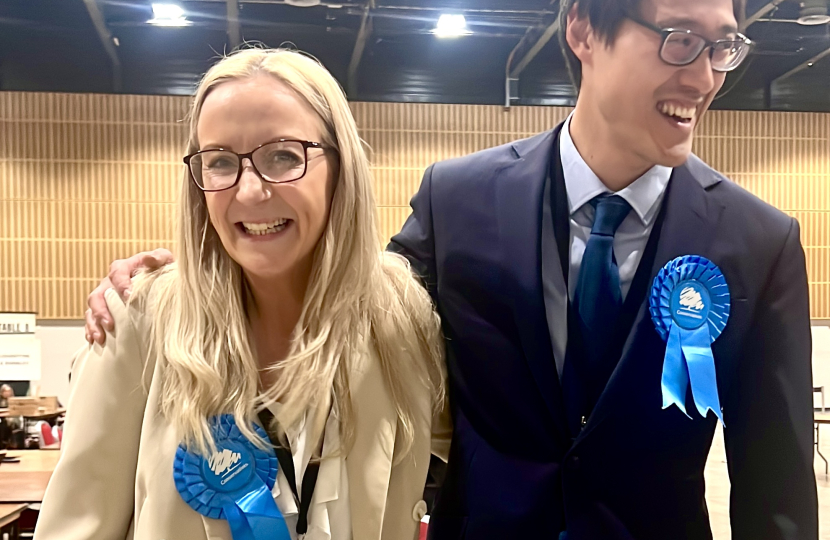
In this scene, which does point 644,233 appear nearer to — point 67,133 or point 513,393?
point 513,393

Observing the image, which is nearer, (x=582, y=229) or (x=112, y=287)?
(x=582, y=229)

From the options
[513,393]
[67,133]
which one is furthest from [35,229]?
[513,393]

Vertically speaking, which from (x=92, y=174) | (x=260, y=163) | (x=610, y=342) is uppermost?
(x=92, y=174)

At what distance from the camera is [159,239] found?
10570 millimetres

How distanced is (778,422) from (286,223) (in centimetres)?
104

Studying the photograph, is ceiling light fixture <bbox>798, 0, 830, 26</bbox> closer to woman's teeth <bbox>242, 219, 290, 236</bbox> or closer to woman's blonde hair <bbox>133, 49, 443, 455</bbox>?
woman's blonde hair <bbox>133, 49, 443, 455</bbox>

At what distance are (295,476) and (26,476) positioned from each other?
3.11 meters

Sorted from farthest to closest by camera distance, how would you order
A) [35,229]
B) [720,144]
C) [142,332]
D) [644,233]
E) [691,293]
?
1. [720,144]
2. [35,229]
3. [142,332]
4. [644,233]
5. [691,293]

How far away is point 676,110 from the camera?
131 cm

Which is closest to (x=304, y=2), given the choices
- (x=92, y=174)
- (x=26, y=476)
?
(x=92, y=174)

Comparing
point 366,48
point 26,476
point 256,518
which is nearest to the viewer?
point 256,518

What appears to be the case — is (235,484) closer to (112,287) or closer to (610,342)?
(112,287)

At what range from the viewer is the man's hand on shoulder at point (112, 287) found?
1592mm

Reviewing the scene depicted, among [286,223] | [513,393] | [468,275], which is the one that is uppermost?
[286,223]
